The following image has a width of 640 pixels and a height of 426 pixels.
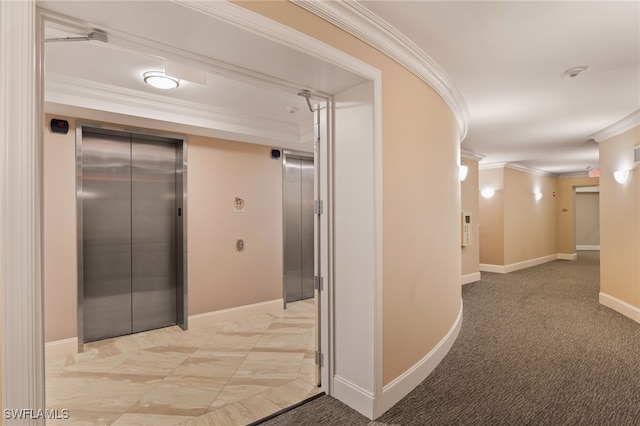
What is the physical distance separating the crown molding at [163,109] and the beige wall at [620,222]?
185 inches

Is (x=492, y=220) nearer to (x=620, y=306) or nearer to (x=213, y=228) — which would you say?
(x=620, y=306)

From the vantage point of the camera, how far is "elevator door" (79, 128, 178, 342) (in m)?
3.80

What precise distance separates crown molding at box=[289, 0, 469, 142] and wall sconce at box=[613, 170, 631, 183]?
127 inches

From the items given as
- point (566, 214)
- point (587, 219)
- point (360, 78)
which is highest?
point (360, 78)

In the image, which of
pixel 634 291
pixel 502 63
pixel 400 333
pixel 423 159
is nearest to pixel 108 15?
pixel 423 159

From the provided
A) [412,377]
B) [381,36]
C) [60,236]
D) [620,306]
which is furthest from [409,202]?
[620,306]

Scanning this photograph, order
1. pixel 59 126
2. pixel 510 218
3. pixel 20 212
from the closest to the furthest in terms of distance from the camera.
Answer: pixel 20 212, pixel 59 126, pixel 510 218

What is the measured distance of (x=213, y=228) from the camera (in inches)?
181

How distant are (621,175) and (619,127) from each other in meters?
0.72

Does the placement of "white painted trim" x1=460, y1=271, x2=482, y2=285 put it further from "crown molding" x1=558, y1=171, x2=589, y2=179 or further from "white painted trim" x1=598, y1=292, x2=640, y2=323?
"crown molding" x1=558, y1=171, x2=589, y2=179

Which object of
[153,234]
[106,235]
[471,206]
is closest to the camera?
[106,235]

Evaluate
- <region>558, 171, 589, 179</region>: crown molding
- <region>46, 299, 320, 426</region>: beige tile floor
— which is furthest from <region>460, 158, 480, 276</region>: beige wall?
<region>558, 171, 589, 179</region>: crown molding

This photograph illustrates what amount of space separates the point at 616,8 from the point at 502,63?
2.81ft

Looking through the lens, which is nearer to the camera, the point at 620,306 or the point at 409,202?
the point at 409,202
